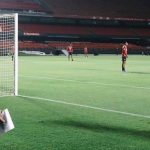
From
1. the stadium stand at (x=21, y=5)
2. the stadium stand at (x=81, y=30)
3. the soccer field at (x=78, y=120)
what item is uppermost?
the stadium stand at (x=21, y=5)

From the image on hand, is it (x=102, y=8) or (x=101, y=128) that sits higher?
(x=102, y=8)

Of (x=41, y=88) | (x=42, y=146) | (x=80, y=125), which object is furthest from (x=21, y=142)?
(x=41, y=88)

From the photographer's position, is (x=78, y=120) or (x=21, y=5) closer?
(x=78, y=120)

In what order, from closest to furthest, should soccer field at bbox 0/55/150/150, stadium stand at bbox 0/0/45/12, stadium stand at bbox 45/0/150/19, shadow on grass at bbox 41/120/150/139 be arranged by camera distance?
soccer field at bbox 0/55/150/150 < shadow on grass at bbox 41/120/150/139 < stadium stand at bbox 0/0/45/12 < stadium stand at bbox 45/0/150/19

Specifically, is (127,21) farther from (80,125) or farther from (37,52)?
(80,125)

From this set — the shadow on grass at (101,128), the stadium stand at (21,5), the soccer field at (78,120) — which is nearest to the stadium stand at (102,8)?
the stadium stand at (21,5)

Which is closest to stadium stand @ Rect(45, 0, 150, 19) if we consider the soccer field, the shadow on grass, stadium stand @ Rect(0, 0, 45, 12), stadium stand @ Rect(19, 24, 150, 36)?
stadium stand @ Rect(19, 24, 150, 36)

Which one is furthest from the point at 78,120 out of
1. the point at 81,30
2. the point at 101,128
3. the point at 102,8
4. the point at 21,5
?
the point at 102,8

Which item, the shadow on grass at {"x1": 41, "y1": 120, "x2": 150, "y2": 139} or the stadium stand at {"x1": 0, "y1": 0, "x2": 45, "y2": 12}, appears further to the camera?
the stadium stand at {"x1": 0, "y1": 0, "x2": 45, "y2": 12}

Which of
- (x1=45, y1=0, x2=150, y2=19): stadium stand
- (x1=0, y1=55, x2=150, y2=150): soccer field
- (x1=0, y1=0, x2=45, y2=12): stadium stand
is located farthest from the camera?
(x1=45, y1=0, x2=150, y2=19): stadium stand

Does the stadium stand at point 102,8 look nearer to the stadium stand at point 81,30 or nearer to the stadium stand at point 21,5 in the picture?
the stadium stand at point 81,30

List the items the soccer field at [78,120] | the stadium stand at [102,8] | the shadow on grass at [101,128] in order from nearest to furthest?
the soccer field at [78,120]
the shadow on grass at [101,128]
the stadium stand at [102,8]

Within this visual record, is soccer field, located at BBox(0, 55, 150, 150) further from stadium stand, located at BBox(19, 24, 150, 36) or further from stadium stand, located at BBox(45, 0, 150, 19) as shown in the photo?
stadium stand, located at BBox(45, 0, 150, 19)

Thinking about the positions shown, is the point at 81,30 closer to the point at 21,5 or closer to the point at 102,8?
the point at 102,8
